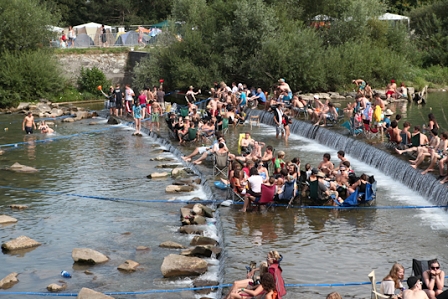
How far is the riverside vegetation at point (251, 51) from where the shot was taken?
38938 millimetres

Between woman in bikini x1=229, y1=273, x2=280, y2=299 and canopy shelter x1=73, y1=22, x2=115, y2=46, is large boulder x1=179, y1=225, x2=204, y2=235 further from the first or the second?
canopy shelter x1=73, y1=22, x2=115, y2=46

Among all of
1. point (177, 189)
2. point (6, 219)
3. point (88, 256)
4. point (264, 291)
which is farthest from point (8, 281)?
point (177, 189)

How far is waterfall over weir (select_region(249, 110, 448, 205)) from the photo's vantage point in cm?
1736

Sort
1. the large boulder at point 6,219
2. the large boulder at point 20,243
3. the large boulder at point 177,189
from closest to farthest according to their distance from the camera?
the large boulder at point 20,243 → the large boulder at point 6,219 → the large boulder at point 177,189

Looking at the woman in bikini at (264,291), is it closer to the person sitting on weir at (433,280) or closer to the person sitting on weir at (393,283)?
the person sitting on weir at (393,283)

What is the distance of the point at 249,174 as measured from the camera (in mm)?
17438

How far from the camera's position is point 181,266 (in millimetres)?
13172

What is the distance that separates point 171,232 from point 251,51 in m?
25.6

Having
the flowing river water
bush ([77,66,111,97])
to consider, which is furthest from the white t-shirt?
bush ([77,66,111,97])

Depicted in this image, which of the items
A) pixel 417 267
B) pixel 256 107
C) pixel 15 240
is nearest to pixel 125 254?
pixel 15 240

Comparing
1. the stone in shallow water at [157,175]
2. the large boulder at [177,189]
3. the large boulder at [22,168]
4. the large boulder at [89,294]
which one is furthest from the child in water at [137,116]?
the large boulder at [89,294]

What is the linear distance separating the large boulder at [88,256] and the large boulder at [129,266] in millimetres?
612

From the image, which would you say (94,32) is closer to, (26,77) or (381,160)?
(26,77)

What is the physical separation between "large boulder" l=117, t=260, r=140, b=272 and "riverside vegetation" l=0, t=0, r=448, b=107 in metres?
25.6
